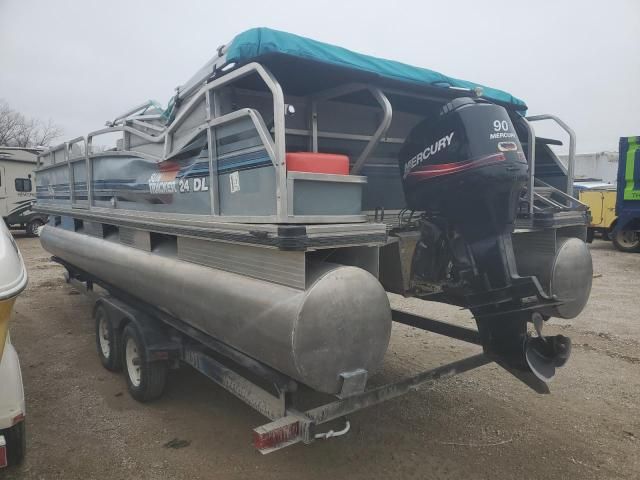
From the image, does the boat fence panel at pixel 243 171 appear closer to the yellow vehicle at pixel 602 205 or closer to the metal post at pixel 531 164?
the metal post at pixel 531 164

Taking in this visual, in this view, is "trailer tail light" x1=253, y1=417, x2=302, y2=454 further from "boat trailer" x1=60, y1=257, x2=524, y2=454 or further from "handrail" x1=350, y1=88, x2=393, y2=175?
"handrail" x1=350, y1=88, x2=393, y2=175

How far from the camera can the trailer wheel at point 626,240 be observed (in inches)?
535

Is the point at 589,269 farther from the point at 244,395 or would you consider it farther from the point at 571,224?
the point at 244,395

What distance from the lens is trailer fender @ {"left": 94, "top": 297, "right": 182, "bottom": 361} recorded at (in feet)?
12.6

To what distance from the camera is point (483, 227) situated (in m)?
3.25

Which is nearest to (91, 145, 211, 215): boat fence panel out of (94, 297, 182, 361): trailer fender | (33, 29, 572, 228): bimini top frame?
(33, 29, 572, 228): bimini top frame

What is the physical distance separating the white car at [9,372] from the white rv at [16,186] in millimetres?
16198

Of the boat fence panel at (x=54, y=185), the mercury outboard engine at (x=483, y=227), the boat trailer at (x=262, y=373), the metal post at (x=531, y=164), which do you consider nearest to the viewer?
the boat trailer at (x=262, y=373)

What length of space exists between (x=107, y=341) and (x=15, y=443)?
1.97m

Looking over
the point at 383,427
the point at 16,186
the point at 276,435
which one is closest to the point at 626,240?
the point at 383,427

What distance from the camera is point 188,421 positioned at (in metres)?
3.78

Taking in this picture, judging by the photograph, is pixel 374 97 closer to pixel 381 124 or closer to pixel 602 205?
pixel 381 124

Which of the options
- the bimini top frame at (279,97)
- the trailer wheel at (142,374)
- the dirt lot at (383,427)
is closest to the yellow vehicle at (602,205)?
the dirt lot at (383,427)

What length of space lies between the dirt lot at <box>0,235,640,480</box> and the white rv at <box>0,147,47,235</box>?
46.1ft
